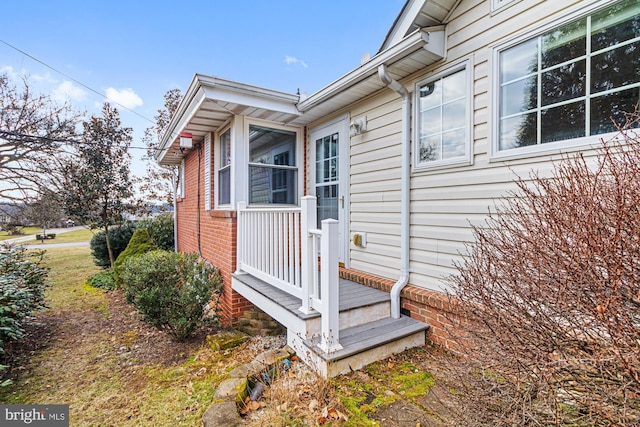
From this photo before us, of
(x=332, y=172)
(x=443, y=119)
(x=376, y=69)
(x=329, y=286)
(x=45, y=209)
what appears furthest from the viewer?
(x=45, y=209)

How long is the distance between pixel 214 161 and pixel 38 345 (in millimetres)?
4163

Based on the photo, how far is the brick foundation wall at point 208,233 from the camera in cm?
525

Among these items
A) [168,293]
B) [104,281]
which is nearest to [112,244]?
[104,281]

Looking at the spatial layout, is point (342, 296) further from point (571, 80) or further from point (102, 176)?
point (102, 176)

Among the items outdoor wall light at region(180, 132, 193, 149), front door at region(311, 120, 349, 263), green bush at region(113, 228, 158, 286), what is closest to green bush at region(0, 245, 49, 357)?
green bush at region(113, 228, 158, 286)

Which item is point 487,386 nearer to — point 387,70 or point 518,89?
point 518,89

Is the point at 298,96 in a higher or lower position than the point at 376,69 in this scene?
higher

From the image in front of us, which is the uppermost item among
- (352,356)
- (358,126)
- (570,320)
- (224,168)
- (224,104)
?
(224,104)

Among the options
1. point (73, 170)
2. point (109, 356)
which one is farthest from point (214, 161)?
point (73, 170)

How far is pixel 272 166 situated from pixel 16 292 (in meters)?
4.15

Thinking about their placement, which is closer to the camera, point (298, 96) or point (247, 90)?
point (247, 90)

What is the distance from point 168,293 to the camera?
458 centimetres

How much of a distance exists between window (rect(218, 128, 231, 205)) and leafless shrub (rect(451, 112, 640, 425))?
4.88 m

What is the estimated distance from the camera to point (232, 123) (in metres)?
5.29
